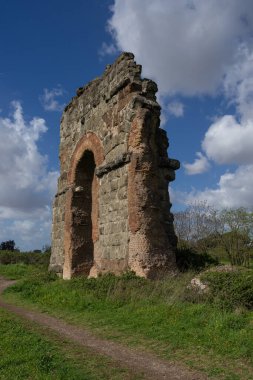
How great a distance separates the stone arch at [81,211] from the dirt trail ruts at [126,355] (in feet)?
17.6

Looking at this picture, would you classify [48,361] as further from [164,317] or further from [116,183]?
[116,183]

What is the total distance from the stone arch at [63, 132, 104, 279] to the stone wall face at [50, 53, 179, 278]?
1.2 inches

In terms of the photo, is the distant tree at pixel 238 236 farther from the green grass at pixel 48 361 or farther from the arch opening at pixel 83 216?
the green grass at pixel 48 361

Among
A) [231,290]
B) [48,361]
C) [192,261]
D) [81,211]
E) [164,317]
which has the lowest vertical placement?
[48,361]

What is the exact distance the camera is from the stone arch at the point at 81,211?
12.6 metres

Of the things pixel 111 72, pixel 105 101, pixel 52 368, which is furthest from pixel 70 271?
pixel 52 368

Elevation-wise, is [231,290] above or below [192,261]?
below

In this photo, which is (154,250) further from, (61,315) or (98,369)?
(98,369)

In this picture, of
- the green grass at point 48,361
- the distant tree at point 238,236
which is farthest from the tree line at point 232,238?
the green grass at point 48,361

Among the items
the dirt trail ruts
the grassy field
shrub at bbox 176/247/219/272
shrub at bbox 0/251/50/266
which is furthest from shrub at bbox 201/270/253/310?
shrub at bbox 0/251/50/266

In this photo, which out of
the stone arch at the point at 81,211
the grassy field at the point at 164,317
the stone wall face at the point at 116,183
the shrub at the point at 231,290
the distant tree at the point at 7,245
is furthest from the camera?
the distant tree at the point at 7,245

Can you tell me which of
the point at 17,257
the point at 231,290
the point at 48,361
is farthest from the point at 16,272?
the point at 48,361

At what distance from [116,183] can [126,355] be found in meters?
5.52

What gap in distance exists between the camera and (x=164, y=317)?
6352 millimetres
